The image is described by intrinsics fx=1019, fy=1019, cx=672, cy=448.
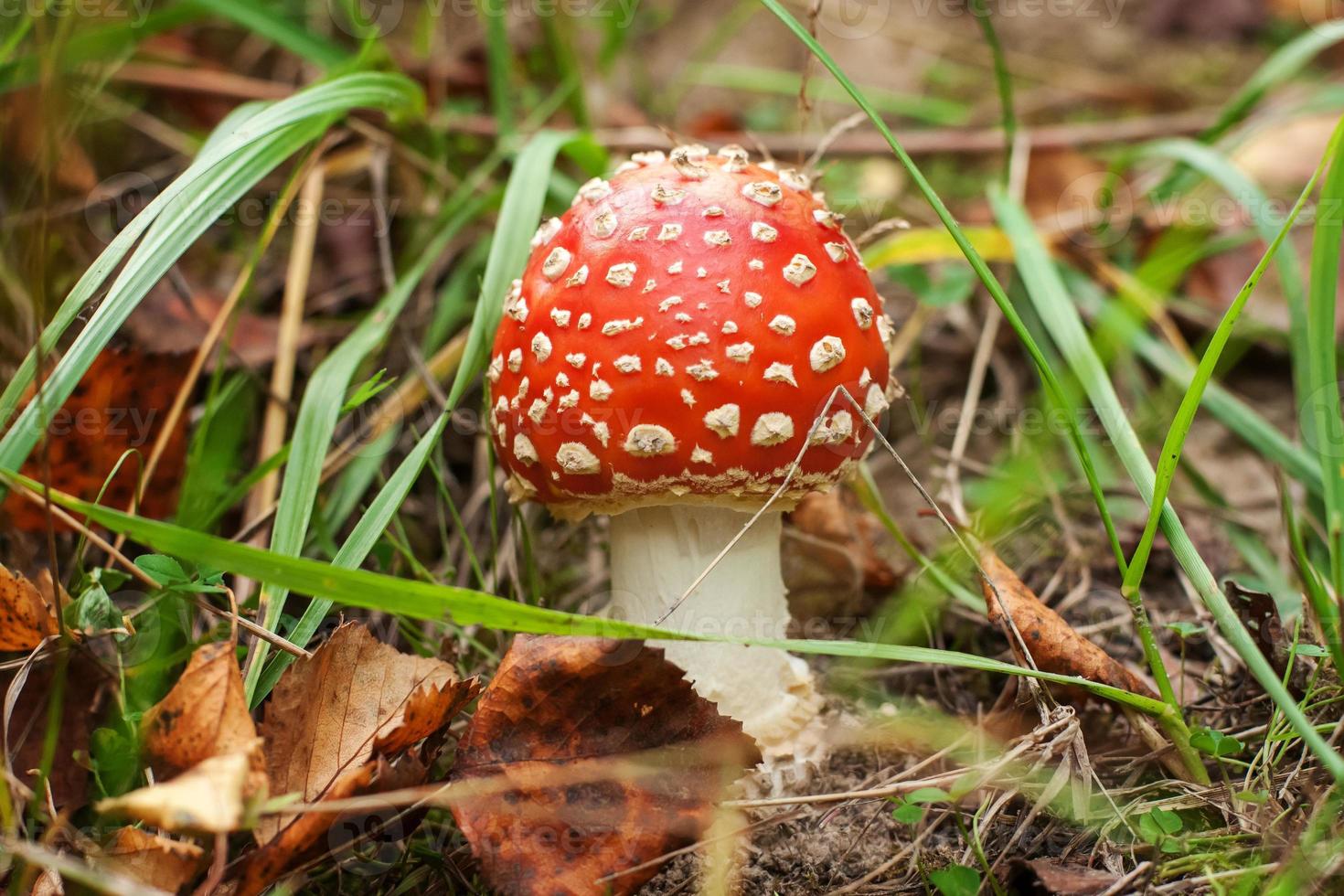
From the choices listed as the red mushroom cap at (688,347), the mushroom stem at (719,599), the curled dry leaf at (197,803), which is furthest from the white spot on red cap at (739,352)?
the curled dry leaf at (197,803)

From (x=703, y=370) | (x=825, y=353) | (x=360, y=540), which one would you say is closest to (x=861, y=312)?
(x=825, y=353)

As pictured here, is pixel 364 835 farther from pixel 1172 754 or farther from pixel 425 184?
pixel 425 184

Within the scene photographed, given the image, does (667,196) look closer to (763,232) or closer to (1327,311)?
(763,232)

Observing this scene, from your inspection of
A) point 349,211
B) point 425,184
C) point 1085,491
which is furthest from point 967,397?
point 349,211

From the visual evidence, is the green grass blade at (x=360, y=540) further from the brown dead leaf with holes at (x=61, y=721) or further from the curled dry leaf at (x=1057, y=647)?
the curled dry leaf at (x=1057, y=647)

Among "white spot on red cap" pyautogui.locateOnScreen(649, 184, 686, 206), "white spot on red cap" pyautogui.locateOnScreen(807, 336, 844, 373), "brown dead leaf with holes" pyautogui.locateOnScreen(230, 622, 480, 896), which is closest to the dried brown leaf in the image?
"brown dead leaf with holes" pyautogui.locateOnScreen(230, 622, 480, 896)

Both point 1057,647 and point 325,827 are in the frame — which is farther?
point 1057,647

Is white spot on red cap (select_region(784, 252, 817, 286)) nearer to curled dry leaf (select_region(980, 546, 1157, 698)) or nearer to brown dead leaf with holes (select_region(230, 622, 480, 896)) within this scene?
curled dry leaf (select_region(980, 546, 1157, 698))
